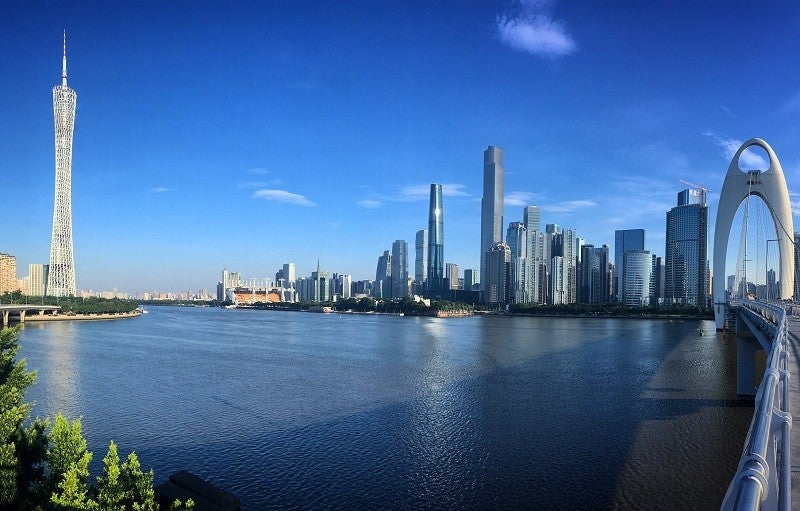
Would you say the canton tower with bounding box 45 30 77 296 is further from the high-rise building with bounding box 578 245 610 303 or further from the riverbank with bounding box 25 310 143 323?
the high-rise building with bounding box 578 245 610 303

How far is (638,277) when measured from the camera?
99.1 m

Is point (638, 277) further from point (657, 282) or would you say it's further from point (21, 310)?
point (21, 310)

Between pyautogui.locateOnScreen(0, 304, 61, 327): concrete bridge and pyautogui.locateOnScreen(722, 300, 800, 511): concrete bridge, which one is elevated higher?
pyautogui.locateOnScreen(722, 300, 800, 511): concrete bridge

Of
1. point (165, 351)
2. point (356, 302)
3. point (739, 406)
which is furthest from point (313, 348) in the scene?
point (356, 302)

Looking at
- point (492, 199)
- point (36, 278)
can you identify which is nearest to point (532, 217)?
point (492, 199)

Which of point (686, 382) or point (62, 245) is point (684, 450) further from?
point (62, 245)

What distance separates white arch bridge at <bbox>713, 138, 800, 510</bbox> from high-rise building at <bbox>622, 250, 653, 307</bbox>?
198 feet

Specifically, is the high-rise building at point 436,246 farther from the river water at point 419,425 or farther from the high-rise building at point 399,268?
the river water at point 419,425

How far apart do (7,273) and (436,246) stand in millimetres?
89768

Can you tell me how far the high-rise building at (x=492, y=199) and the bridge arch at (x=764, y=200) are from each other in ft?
Answer: 396

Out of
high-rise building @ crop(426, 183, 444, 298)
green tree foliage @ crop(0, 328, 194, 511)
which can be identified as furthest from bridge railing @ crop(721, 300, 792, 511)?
high-rise building @ crop(426, 183, 444, 298)

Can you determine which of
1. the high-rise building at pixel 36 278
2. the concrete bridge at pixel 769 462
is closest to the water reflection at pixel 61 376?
the concrete bridge at pixel 769 462

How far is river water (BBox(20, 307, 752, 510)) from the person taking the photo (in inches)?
357

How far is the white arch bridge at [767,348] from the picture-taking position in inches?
56.4
